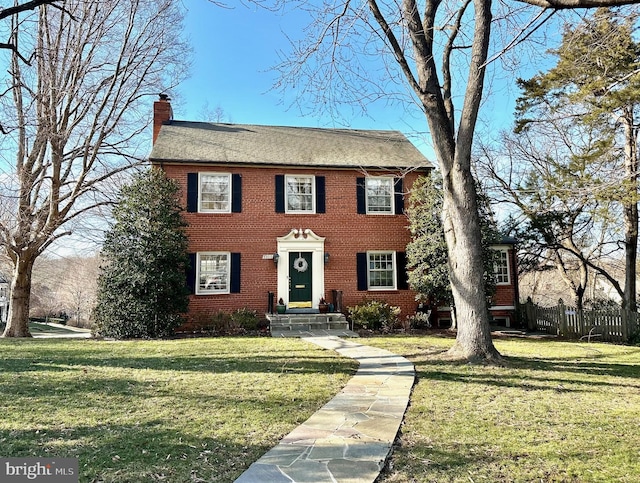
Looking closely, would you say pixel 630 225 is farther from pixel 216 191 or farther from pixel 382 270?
pixel 216 191

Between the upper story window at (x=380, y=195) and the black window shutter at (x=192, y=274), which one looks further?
the upper story window at (x=380, y=195)

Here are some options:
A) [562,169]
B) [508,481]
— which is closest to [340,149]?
[562,169]

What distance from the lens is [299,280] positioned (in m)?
14.2

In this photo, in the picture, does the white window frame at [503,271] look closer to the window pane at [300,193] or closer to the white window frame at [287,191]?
the white window frame at [287,191]

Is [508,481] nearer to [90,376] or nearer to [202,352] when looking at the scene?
[90,376]

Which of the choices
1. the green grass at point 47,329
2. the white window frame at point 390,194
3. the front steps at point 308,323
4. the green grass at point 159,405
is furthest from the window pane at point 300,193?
the green grass at point 47,329

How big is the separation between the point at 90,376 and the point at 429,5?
9304mm

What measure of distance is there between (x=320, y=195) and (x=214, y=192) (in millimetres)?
3717

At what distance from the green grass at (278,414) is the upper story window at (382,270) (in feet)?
23.0

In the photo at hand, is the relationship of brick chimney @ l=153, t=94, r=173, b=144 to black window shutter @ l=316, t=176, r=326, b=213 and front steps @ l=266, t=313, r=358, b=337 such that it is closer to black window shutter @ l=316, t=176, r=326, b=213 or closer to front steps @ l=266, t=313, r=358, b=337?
black window shutter @ l=316, t=176, r=326, b=213

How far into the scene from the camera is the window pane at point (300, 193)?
14719mm

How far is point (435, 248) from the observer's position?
13305 mm

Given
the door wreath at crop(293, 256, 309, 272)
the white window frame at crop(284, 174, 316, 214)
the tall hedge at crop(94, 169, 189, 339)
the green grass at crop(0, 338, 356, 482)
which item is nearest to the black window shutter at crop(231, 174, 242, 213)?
the white window frame at crop(284, 174, 316, 214)

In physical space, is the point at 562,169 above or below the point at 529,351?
above
